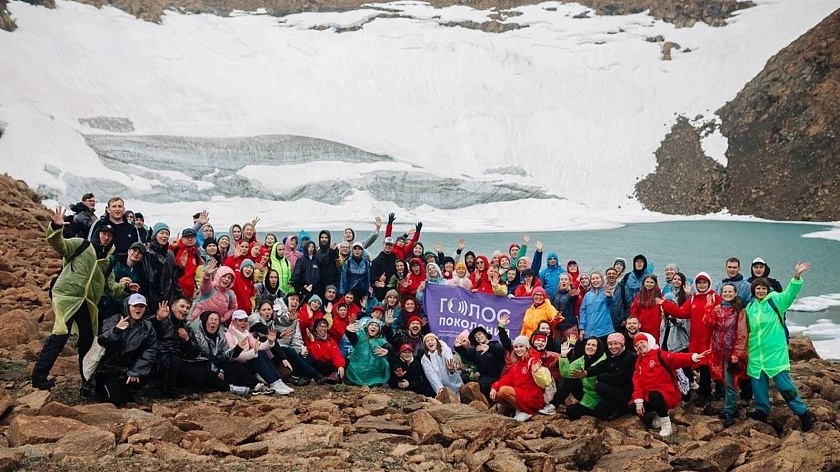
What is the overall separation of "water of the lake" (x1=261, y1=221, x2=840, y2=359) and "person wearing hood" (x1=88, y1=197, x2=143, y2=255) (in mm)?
9868

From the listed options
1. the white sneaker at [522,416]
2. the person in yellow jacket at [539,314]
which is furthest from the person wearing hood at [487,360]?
the white sneaker at [522,416]

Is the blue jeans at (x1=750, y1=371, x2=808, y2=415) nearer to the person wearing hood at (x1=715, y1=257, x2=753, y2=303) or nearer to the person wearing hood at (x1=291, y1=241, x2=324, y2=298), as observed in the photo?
the person wearing hood at (x1=715, y1=257, x2=753, y2=303)

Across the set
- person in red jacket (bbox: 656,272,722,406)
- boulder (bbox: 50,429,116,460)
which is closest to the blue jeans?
person in red jacket (bbox: 656,272,722,406)

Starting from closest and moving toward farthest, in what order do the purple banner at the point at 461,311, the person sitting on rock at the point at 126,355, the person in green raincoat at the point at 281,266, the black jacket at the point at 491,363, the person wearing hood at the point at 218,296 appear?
the person sitting on rock at the point at 126,355 < the person wearing hood at the point at 218,296 < the black jacket at the point at 491,363 < the purple banner at the point at 461,311 < the person in green raincoat at the point at 281,266

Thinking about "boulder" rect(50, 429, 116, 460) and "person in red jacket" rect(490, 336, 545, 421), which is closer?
"boulder" rect(50, 429, 116, 460)

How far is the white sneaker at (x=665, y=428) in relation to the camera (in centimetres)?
536

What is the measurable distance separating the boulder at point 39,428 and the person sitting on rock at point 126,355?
0.81 metres

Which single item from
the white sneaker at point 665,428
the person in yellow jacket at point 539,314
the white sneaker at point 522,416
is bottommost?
the white sneaker at point 522,416

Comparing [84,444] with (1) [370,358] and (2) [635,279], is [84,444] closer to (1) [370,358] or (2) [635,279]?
(1) [370,358]

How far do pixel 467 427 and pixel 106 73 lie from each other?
45.4 m

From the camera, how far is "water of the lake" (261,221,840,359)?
1319cm

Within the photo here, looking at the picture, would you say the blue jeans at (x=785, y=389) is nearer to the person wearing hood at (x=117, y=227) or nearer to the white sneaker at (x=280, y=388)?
the white sneaker at (x=280, y=388)

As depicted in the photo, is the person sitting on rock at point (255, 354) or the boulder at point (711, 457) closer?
the boulder at point (711, 457)

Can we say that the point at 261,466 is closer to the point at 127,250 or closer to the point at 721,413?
the point at 127,250
